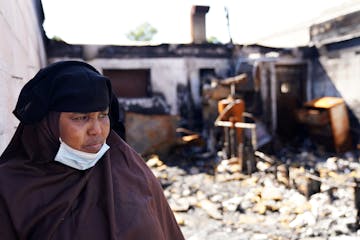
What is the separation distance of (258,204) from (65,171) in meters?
4.37

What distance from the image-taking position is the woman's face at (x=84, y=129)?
1.24 m

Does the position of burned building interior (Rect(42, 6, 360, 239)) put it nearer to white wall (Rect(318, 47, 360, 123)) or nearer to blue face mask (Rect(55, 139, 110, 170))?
white wall (Rect(318, 47, 360, 123))

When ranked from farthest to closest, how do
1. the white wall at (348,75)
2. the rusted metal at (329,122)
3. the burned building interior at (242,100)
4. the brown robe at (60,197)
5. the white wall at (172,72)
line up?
the white wall at (172,72) < the white wall at (348,75) < the rusted metal at (329,122) < the burned building interior at (242,100) < the brown robe at (60,197)

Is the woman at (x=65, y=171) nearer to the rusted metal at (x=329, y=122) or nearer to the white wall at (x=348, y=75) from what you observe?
the rusted metal at (x=329, y=122)

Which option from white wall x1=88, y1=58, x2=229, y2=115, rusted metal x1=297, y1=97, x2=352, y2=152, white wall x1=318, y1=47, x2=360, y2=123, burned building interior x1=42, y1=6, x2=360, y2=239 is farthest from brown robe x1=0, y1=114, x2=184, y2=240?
white wall x1=88, y1=58, x2=229, y2=115

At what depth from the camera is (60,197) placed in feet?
3.96

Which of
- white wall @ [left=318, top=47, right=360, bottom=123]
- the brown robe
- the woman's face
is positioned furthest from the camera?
white wall @ [left=318, top=47, right=360, bottom=123]

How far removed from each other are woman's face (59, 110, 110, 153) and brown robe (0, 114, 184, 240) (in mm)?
37

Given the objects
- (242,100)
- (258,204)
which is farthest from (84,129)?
(242,100)

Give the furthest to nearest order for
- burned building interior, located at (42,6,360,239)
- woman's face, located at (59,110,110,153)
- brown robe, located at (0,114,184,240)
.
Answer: burned building interior, located at (42,6,360,239), woman's face, located at (59,110,110,153), brown robe, located at (0,114,184,240)

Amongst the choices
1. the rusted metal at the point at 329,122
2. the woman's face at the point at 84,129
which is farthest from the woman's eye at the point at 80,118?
the rusted metal at the point at 329,122

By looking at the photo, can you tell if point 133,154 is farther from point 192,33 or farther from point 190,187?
point 192,33

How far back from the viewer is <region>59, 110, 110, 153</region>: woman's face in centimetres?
124

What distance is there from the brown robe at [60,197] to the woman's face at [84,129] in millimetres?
37
